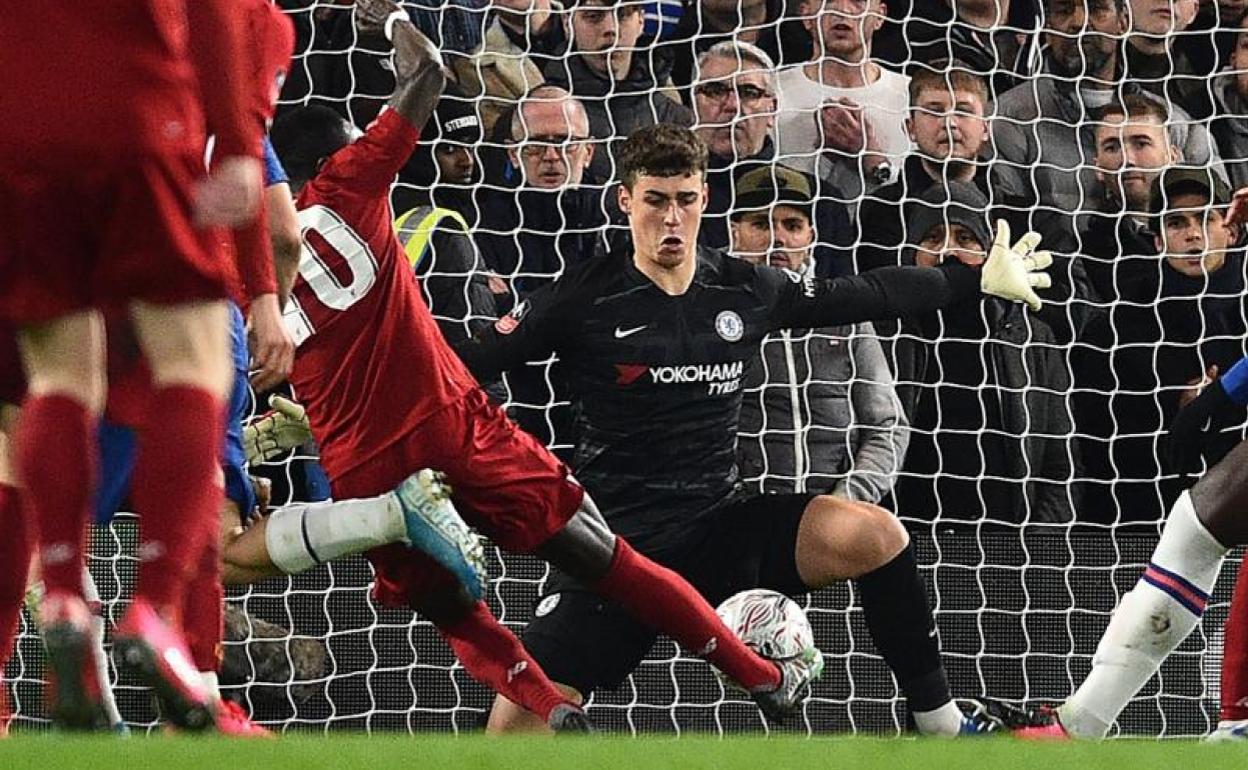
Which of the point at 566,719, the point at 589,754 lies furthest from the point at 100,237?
the point at 566,719

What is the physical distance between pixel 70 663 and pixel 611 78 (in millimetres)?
4493

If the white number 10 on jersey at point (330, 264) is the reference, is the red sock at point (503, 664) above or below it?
below

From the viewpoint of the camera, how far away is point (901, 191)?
6883 mm

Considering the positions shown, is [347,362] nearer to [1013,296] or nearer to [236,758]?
[1013,296]

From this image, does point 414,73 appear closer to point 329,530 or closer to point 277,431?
point 329,530

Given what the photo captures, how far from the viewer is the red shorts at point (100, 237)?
2.90 m

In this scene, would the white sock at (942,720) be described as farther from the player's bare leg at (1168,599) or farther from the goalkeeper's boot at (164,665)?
the goalkeeper's boot at (164,665)

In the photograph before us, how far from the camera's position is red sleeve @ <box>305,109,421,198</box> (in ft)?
16.9

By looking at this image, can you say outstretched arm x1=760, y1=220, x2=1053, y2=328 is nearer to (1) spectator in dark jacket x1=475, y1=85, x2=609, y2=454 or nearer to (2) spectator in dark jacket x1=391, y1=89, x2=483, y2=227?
(1) spectator in dark jacket x1=475, y1=85, x2=609, y2=454

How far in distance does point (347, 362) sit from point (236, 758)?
2.94m

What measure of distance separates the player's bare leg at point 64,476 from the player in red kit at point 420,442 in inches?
85.4

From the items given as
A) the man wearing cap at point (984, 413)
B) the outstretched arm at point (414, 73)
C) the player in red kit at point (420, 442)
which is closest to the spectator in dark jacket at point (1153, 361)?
the man wearing cap at point (984, 413)

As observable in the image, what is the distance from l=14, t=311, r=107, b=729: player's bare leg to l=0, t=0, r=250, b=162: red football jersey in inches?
9.3

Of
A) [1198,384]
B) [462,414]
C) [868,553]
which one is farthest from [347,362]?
[1198,384]
